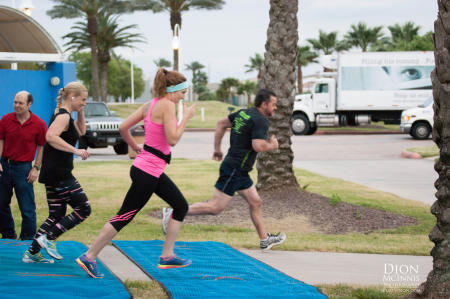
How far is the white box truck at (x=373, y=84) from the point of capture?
3203cm

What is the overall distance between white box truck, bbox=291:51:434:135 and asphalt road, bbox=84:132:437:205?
18.4 feet

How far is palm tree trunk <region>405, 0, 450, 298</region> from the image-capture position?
4.15m

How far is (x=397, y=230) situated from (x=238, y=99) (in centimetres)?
9384

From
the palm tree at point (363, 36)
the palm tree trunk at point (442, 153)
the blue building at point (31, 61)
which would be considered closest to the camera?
the palm tree trunk at point (442, 153)

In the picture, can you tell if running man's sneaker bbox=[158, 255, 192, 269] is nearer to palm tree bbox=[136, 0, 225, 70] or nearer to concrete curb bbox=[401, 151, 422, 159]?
concrete curb bbox=[401, 151, 422, 159]

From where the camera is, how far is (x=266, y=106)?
642 cm

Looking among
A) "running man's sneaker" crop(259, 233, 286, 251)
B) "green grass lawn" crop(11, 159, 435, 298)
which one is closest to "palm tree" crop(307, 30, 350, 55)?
"green grass lawn" crop(11, 159, 435, 298)

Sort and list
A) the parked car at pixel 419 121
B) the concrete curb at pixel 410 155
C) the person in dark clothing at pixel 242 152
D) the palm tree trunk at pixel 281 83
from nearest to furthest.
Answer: the person in dark clothing at pixel 242 152, the palm tree trunk at pixel 281 83, the concrete curb at pixel 410 155, the parked car at pixel 419 121

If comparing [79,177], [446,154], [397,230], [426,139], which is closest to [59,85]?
[79,177]

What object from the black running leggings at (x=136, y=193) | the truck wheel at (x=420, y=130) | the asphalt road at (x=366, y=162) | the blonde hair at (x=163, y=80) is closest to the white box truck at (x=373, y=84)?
the asphalt road at (x=366, y=162)

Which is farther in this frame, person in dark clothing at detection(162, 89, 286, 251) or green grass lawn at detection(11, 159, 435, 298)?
green grass lawn at detection(11, 159, 435, 298)

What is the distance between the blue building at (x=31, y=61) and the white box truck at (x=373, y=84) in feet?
56.3

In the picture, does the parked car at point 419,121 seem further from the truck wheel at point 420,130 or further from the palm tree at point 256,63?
the palm tree at point 256,63

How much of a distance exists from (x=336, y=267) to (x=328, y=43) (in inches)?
2355
